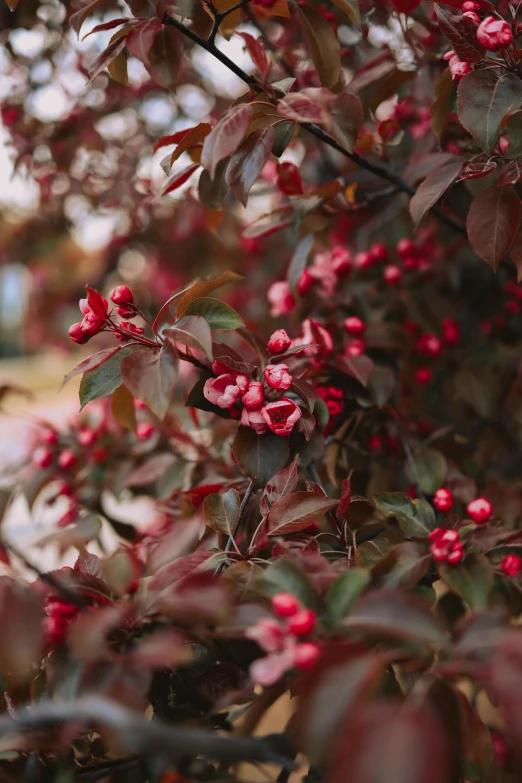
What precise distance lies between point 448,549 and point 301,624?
0.22 metres

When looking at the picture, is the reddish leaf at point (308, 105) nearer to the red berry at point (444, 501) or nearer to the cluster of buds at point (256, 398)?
the cluster of buds at point (256, 398)

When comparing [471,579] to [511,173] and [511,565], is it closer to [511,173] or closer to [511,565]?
[511,565]

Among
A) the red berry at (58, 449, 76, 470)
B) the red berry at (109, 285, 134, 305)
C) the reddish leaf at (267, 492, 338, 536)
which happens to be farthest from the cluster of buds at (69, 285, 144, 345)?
the red berry at (58, 449, 76, 470)

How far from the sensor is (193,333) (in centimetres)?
56

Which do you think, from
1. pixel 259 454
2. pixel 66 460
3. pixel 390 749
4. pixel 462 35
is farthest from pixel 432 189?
pixel 66 460

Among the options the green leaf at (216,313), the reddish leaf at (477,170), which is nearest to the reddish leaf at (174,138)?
the green leaf at (216,313)

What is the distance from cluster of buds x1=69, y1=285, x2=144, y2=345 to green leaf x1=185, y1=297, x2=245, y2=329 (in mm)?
65

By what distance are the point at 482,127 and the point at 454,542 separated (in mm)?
444

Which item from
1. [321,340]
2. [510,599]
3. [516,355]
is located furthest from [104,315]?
[516,355]

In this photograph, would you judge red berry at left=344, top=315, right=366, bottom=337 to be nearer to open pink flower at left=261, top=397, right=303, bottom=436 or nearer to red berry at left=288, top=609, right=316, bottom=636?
open pink flower at left=261, top=397, right=303, bottom=436

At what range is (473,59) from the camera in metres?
0.67

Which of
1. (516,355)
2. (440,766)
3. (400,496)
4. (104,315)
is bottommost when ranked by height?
(516,355)

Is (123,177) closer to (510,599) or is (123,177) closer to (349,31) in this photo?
(349,31)

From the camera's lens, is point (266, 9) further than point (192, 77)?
No
